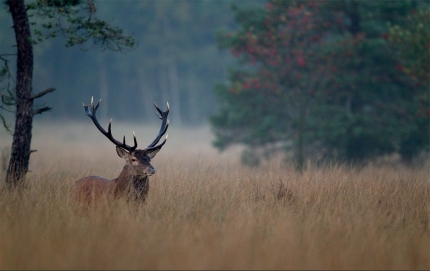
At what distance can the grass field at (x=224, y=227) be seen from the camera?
15.8 ft

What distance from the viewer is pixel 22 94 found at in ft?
27.3

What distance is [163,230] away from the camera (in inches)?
220

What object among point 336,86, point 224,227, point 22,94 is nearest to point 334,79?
point 336,86

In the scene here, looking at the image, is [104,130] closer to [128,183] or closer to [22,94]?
[128,183]

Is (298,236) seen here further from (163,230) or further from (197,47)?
(197,47)

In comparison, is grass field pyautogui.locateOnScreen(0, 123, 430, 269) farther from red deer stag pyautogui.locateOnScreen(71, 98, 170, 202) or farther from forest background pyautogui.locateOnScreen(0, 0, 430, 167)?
forest background pyautogui.locateOnScreen(0, 0, 430, 167)

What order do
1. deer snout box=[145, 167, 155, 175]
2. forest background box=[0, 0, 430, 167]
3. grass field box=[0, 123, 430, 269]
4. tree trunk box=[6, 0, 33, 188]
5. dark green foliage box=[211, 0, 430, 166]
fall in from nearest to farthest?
grass field box=[0, 123, 430, 269]
deer snout box=[145, 167, 155, 175]
tree trunk box=[6, 0, 33, 188]
forest background box=[0, 0, 430, 167]
dark green foliage box=[211, 0, 430, 166]

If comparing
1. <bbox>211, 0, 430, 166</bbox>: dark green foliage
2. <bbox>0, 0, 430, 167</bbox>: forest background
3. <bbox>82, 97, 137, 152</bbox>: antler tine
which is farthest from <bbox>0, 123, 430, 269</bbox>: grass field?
<bbox>211, 0, 430, 166</bbox>: dark green foliage

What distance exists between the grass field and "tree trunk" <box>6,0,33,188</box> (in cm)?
56

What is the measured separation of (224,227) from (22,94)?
4265 millimetres

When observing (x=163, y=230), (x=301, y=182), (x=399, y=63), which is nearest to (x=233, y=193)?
(x=301, y=182)

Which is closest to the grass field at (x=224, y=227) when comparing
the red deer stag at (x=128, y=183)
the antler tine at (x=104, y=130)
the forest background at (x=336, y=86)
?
the red deer stag at (x=128, y=183)

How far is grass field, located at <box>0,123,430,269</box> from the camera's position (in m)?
4.81

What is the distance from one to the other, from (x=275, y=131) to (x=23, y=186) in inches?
401
